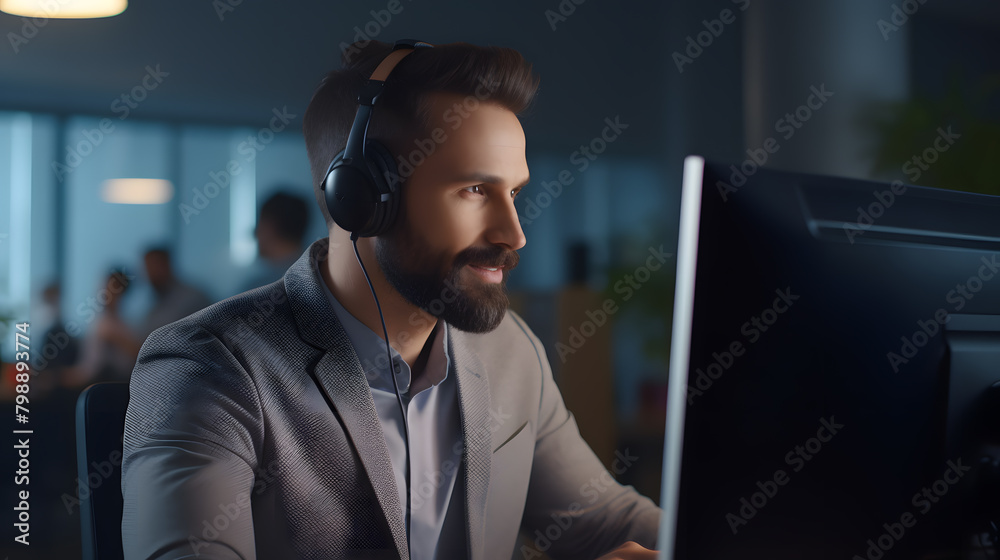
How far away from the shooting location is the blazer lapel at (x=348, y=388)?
107 cm

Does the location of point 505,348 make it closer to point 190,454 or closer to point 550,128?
point 190,454

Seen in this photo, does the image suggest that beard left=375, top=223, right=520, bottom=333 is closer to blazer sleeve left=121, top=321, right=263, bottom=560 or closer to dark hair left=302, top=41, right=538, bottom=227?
dark hair left=302, top=41, right=538, bottom=227

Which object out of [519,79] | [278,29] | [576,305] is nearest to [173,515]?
[519,79]

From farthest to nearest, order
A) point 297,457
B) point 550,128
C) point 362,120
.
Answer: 1. point 550,128
2. point 362,120
3. point 297,457

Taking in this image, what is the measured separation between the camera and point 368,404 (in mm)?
1105

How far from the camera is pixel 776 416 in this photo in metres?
0.48

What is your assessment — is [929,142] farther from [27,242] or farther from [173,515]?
[27,242]

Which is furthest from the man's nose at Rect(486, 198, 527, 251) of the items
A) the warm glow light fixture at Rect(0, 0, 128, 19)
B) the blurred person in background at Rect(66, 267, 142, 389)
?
the warm glow light fixture at Rect(0, 0, 128, 19)

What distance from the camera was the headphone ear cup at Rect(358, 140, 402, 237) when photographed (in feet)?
3.75

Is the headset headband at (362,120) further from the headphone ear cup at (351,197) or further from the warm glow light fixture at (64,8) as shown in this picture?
the warm glow light fixture at (64,8)

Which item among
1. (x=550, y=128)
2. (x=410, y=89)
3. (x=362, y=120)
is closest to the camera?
(x=362, y=120)

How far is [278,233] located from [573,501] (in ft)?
2.77

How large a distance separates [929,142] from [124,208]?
2.07 meters

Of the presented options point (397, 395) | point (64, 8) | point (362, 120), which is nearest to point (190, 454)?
point (397, 395)
